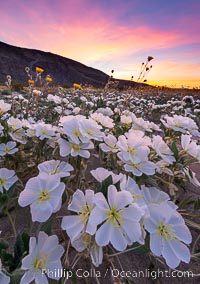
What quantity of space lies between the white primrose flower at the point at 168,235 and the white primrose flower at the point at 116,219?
0.07 meters

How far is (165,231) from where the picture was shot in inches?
35.4

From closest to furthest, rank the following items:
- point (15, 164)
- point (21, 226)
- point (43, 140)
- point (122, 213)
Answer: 1. point (122, 213)
2. point (21, 226)
3. point (43, 140)
4. point (15, 164)

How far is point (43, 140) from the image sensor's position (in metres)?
1.62

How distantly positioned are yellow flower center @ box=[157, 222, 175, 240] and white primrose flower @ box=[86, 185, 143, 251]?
0.35 ft

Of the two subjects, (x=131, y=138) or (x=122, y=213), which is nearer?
(x=122, y=213)

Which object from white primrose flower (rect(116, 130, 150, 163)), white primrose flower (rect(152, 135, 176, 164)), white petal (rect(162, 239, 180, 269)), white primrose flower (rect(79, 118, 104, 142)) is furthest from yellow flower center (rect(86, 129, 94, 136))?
white petal (rect(162, 239, 180, 269))

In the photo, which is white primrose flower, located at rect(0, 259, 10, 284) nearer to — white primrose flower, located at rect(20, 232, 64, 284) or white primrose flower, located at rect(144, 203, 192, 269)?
white primrose flower, located at rect(20, 232, 64, 284)

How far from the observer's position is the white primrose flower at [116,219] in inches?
32.2

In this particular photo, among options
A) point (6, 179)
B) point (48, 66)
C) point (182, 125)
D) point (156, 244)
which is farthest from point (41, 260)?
point (48, 66)

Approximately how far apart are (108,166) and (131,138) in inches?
16.7

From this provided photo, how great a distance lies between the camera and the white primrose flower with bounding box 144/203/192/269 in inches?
34.0

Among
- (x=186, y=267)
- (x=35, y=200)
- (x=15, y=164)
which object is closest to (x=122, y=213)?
(x=35, y=200)

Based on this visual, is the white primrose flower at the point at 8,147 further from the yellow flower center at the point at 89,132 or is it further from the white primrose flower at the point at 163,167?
the white primrose flower at the point at 163,167

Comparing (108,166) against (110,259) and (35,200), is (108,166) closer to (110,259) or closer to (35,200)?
(110,259)
